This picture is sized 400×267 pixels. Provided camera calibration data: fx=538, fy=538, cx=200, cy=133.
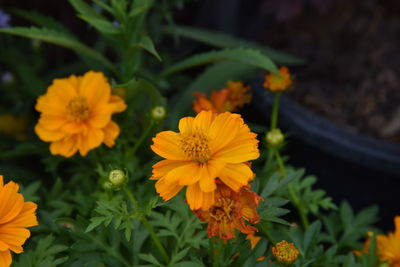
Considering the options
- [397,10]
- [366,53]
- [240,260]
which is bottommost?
[240,260]

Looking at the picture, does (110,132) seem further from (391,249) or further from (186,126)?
(391,249)

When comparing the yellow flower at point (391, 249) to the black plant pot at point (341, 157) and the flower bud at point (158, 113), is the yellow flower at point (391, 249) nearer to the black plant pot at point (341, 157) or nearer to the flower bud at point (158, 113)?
the black plant pot at point (341, 157)

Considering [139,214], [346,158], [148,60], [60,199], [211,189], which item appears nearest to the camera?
[211,189]

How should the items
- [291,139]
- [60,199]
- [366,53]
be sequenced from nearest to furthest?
1. [60,199]
2. [291,139]
3. [366,53]

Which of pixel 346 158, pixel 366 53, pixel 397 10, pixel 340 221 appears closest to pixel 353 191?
pixel 346 158

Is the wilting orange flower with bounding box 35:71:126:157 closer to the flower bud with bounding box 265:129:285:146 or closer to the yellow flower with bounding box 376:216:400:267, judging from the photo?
the flower bud with bounding box 265:129:285:146

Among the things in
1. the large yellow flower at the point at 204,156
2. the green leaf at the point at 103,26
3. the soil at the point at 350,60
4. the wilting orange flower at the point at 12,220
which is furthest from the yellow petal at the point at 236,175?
the soil at the point at 350,60

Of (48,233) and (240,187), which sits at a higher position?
(240,187)

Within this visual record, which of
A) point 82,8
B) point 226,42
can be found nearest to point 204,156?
point 82,8

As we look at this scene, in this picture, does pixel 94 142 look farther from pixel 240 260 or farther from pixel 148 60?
pixel 148 60
